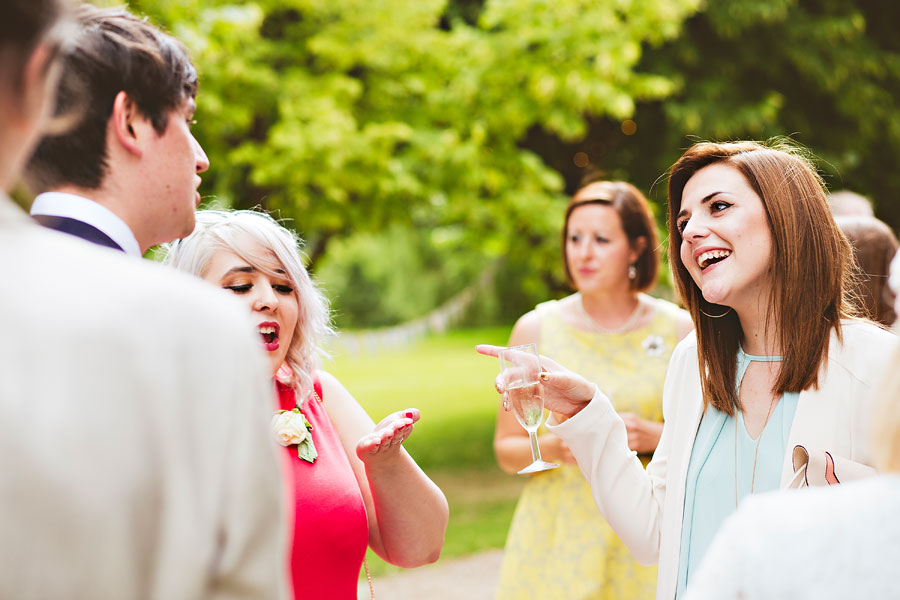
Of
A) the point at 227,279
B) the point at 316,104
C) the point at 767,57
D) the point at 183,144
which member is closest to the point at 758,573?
the point at 183,144

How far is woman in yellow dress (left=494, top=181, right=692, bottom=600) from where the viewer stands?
367 centimetres

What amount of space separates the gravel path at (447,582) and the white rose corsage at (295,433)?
4.83 meters

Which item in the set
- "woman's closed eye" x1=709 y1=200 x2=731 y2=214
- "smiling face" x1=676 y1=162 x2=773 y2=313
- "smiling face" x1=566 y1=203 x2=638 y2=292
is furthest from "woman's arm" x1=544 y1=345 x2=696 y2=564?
"smiling face" x1=566 y1=203 x2=638 y2=292

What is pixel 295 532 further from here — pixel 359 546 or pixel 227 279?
pixel 227 279

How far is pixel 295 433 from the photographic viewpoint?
2.32 meters

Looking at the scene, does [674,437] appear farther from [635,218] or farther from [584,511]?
[635,218]

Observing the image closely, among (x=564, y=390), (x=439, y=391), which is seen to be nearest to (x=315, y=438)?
(x=564, y=390)

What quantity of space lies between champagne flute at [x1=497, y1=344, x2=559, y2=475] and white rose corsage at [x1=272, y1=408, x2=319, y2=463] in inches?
23.1

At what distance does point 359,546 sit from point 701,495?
98 cm

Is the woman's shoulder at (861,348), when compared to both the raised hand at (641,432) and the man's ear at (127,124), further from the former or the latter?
the man's ear at (127,124)

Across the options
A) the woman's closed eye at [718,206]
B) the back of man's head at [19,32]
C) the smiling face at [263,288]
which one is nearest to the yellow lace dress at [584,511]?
the woman's closed eye at [718,206]

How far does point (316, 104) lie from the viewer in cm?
729

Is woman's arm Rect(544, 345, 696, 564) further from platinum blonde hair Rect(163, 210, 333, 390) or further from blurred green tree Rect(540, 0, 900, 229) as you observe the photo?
blurred green tree Rect(540, 0, 900, 229)

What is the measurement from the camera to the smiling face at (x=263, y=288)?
2.42 meters
